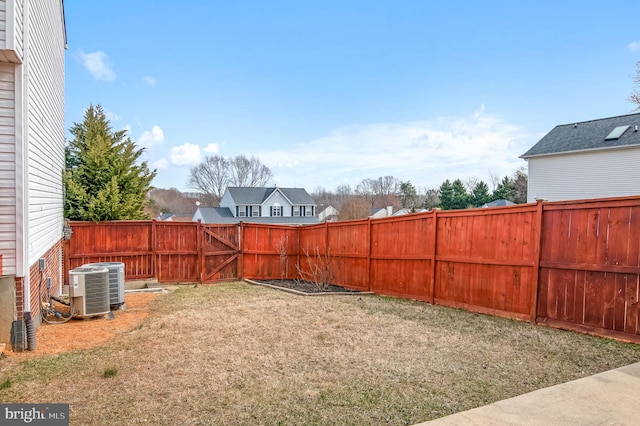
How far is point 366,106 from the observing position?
56.7 feet

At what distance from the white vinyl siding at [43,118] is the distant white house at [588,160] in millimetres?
17652

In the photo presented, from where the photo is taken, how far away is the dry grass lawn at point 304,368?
9.88ft

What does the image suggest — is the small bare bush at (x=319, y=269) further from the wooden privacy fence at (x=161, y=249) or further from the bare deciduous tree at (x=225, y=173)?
the bare deciduous tree at (x=225, y=173)

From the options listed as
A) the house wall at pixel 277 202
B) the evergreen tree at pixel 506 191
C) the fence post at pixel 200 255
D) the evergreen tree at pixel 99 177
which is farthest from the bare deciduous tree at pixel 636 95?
the house wall at pixel 277 202

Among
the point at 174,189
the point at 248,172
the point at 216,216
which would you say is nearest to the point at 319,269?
the point at 216,216

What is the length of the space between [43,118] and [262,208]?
2857 centimetres

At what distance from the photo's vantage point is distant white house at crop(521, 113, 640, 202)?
16.5m

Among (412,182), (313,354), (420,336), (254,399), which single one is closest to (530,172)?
(420,336)

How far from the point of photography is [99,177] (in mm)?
10922

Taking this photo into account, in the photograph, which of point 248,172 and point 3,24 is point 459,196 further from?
point 3,24

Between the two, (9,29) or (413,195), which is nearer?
(9,29)

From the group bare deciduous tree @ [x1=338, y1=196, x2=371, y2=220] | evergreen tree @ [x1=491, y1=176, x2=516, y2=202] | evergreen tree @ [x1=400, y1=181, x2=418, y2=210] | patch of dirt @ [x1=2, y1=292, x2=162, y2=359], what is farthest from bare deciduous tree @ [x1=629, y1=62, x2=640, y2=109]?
evergreen tree @ [x1=400, y1=181, x2=418, y2=210]

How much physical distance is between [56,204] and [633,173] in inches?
820

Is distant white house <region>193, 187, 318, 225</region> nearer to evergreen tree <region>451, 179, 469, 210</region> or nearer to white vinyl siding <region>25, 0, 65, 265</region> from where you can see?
evergreen tree <region>451, 179, 469, 210</region>
